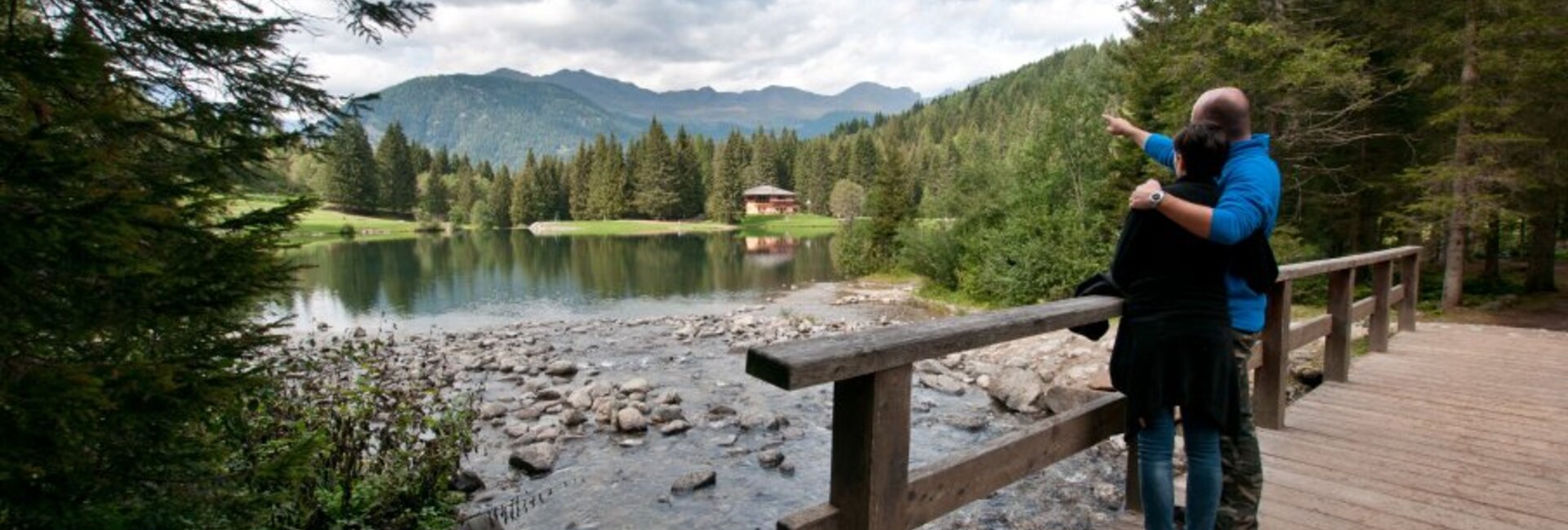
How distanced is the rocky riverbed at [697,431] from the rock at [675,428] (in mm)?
23

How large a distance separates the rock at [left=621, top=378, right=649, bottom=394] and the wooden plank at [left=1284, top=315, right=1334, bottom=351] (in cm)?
923

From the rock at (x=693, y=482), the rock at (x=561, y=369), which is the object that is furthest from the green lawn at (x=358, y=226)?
the rock at (x=693, y=482)

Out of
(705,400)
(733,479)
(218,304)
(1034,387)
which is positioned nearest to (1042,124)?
(1034,387)

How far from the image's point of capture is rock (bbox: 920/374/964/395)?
12.1 metres

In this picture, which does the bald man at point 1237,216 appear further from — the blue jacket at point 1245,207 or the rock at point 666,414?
the rock at point 666,414

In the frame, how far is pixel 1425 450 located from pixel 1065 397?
5257 millimetres

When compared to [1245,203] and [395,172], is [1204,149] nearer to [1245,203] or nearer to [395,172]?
[1245,203]

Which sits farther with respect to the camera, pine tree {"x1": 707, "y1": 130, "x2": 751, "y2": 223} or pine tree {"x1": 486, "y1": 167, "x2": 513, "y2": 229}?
pine tree {"x1": 707, "y1": 130, "x2": 751, "y2": 223}

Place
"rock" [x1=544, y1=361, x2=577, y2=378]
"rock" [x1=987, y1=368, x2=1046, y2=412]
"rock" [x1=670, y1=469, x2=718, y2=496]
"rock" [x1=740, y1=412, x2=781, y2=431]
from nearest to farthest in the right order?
1. "rock" [x1=670, y1=469, x2=718, y2=496]
2. "rock" [x1=740, y1=412, x2=781, y2=431]
3. "rock" [x1=987, y1=368, x2=1046, y2=412]
4. "rock" [x1=544, y1=361, x2=577, y2=378]

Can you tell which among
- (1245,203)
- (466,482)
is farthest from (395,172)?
(1245,203)

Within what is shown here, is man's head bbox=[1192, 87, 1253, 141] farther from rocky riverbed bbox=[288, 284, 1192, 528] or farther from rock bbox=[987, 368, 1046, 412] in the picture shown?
rock bbox=[987, 368, 1046, 412]

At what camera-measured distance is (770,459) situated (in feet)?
28.6

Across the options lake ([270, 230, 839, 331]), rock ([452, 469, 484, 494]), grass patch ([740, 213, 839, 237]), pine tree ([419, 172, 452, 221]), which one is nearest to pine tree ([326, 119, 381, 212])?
pine tree ([419, 172, 452, 221])

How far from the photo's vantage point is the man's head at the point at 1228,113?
271 cm
